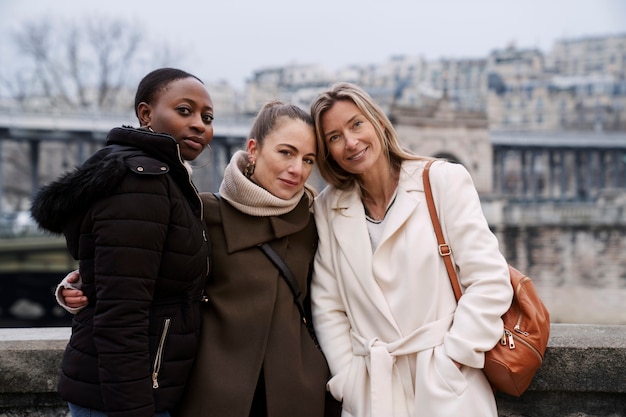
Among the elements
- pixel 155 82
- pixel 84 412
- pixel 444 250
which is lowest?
pixel 84 412

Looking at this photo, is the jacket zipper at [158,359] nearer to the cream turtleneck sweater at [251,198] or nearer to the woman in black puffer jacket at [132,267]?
the woman in black puffer jacket at [132,267]

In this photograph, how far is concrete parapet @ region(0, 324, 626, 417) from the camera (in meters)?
2.68

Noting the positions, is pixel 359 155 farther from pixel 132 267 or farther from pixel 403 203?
pixel 132 267

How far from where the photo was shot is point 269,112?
8.22 ft

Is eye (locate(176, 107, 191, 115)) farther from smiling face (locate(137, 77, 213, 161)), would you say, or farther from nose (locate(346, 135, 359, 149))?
nose (locate(346, 135, 359, 149))

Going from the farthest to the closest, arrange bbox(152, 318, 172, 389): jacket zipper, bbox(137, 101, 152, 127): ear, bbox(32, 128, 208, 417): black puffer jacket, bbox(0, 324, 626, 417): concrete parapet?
bbox(0, 324, 626, 417): concrete parapet, bbox(137, 101, 152, 127): ear, bbox(152, 318, 172, 389): jacket zipper, bbox(32, 128, 208, 417): black puffer jacket

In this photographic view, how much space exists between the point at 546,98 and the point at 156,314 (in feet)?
243

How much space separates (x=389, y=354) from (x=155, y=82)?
3.91ft

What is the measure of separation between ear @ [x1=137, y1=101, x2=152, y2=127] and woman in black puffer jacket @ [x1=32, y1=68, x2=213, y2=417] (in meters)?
0.10

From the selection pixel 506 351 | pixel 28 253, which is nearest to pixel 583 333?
pixel 506 351

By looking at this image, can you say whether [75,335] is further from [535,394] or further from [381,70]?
[381,70]

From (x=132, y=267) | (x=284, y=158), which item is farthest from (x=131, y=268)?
(x=284, y=158)

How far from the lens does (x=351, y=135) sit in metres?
2.54

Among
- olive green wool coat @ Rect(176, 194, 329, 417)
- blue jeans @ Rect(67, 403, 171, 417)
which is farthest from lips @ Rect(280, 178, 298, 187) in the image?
blue jeans @ Rect(67, 403, 171, 417)
